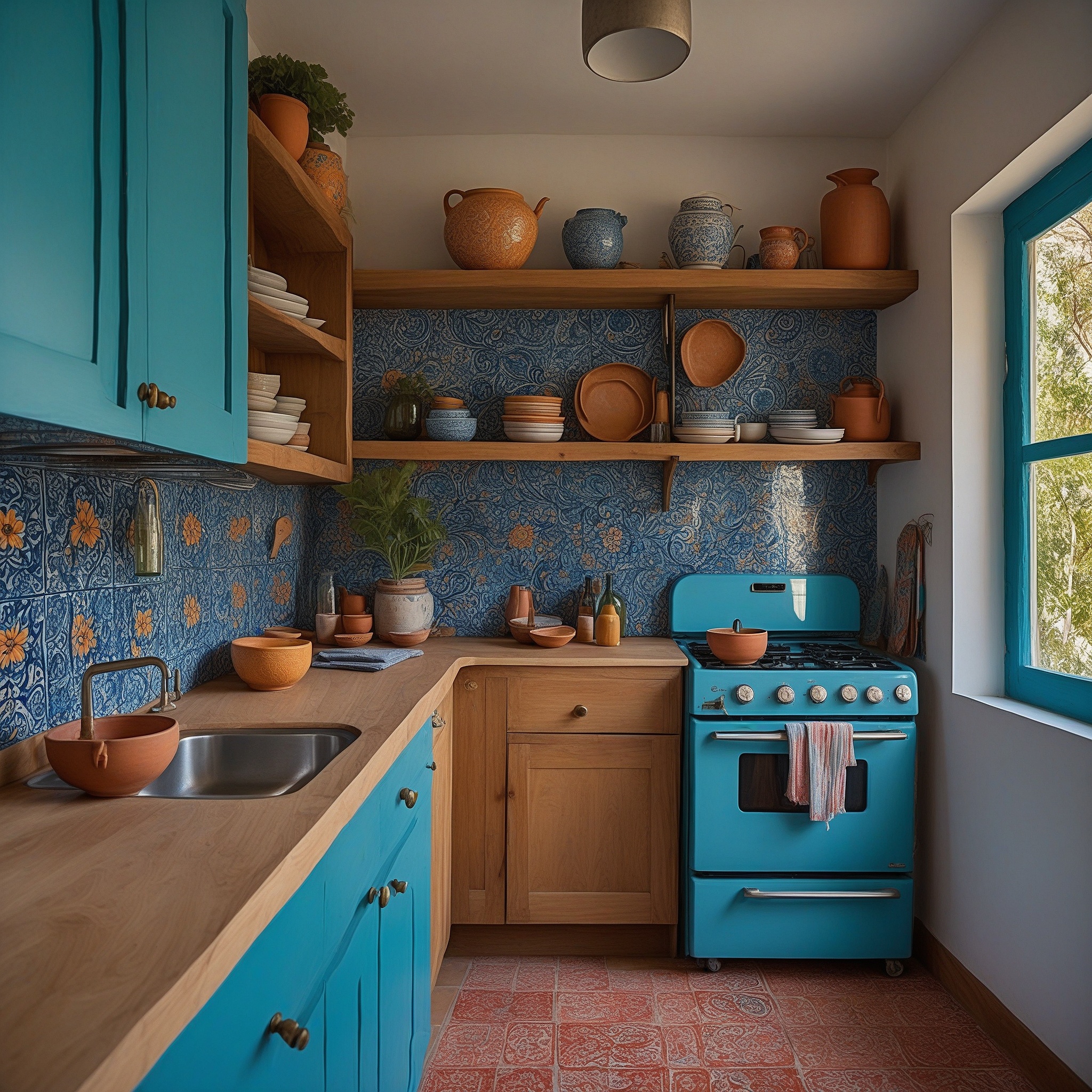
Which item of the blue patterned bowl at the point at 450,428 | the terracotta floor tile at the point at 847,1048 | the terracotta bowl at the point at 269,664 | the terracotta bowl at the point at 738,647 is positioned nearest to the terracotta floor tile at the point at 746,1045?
the terracotta floor tile at the point at 847,1048

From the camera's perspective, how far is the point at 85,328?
1.04 metres

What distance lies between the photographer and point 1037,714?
2.23 meters

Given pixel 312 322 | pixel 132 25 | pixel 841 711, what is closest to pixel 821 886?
pixel 841 711

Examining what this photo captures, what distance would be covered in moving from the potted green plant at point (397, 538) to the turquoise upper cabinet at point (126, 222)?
1216 millimetres

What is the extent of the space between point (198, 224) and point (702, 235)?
6.14 ft

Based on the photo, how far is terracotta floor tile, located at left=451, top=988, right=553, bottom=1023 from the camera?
2396 millimetres

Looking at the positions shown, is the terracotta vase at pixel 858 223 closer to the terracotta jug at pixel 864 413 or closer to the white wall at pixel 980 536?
the white wall at pixel 980 536

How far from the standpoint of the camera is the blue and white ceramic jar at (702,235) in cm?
287

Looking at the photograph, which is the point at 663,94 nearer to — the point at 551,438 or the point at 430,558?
the point at 551,438

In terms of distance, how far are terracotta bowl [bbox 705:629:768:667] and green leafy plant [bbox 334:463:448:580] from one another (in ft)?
3.19

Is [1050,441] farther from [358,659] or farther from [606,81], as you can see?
[358,659]

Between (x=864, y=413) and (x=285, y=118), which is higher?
(x=285, y=118)

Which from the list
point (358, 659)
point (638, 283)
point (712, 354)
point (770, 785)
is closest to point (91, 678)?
point (358, 659)

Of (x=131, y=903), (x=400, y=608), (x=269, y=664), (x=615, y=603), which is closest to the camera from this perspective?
(x=131, y=903)
